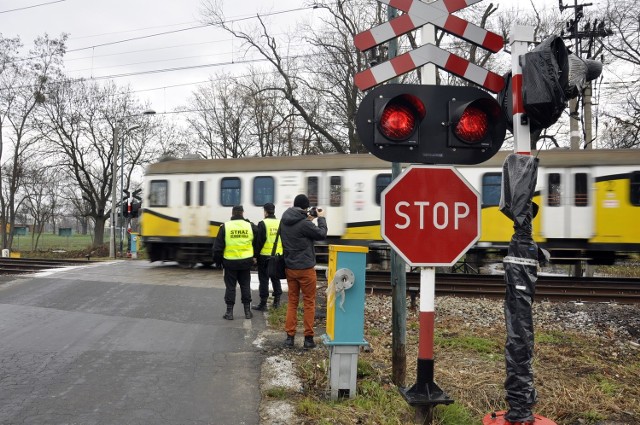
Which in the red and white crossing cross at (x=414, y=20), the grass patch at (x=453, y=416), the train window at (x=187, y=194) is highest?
the red and white crossing cross at (x=414, y=20)

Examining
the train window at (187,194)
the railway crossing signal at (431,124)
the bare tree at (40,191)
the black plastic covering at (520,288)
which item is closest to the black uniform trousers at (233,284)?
the railway crossing signal at (431,124)

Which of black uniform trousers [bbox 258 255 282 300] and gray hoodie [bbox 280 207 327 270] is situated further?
black uniform trousers [bbox 258 255 282 300]

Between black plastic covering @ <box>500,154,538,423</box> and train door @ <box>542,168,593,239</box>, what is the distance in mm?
11000

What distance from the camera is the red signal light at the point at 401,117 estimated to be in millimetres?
3932

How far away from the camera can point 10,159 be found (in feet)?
123

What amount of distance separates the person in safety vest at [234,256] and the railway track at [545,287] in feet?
9.11

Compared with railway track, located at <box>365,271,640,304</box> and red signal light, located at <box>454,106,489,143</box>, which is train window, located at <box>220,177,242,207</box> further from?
red signal light, located at <box>454,106,489,143</box>

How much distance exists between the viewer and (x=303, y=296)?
665 centimetres

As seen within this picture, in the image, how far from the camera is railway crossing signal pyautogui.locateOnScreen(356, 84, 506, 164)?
3.93m

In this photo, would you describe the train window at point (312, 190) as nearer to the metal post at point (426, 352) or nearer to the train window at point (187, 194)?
the train window at point (187, 194)

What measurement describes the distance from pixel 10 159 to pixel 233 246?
35575 mm

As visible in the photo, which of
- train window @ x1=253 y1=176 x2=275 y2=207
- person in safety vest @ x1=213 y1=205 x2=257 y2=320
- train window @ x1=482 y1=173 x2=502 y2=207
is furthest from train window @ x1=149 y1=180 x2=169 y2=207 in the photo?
train window @ x1=482 y1=173 x2=502 y2=207

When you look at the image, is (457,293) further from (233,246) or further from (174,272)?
(174,272)

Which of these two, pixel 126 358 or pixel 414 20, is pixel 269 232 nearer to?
pixel 126 358
